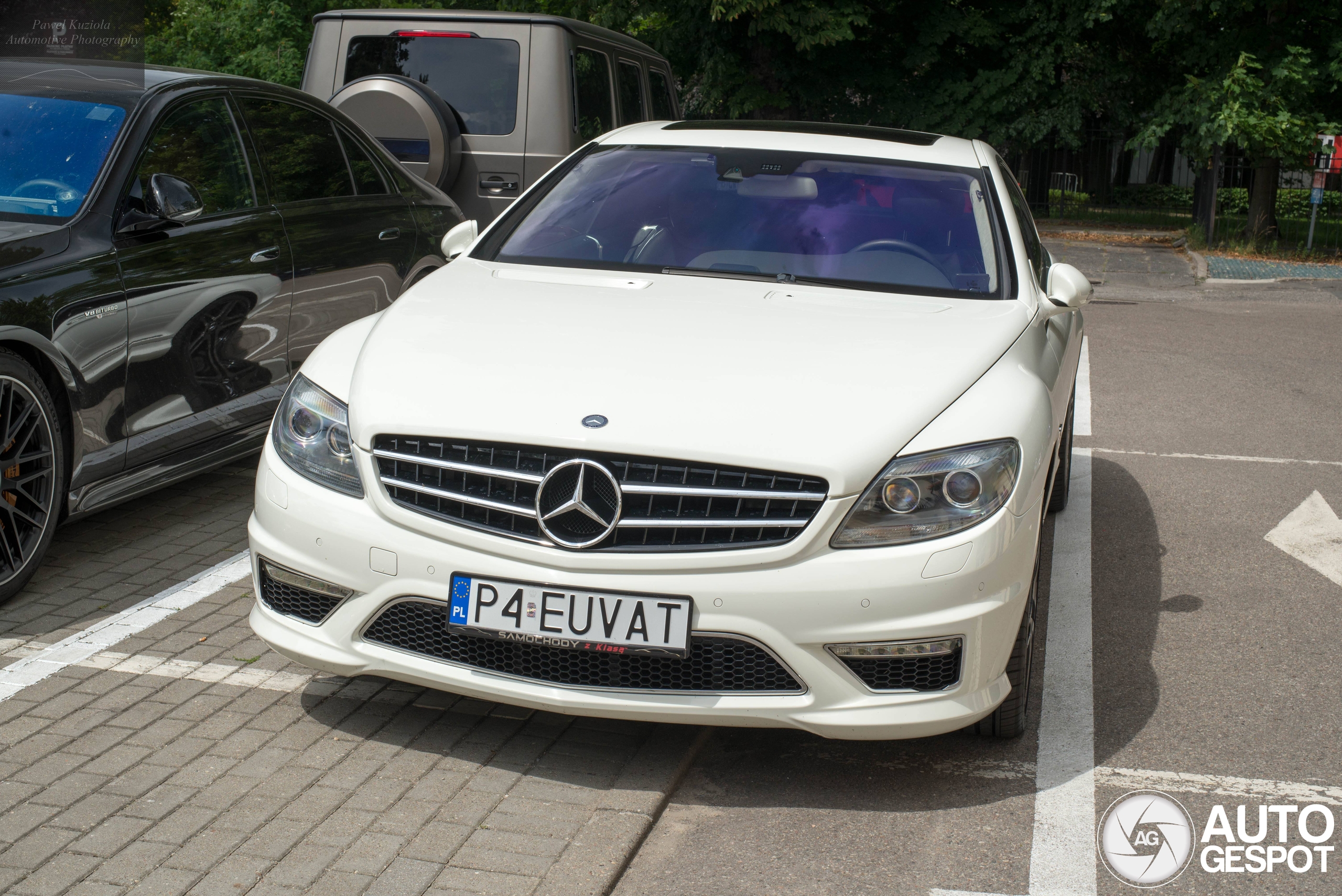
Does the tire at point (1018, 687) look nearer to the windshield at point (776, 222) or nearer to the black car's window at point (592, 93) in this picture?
the windshield at point (776, 222)

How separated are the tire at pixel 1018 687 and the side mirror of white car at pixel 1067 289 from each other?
104 centimetres

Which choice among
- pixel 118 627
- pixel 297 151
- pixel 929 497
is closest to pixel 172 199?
pixel 297 151

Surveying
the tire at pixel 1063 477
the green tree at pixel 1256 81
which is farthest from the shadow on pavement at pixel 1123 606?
the green tree at pixel 1256 81

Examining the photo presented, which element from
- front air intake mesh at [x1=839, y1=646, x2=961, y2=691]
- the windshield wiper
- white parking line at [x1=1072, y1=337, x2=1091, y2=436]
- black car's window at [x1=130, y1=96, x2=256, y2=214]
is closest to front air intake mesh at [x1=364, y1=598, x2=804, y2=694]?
front air intake mesh at [x1=839, y1=646, x2=961, y2=691]

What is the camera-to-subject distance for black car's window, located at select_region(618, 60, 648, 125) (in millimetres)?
9844

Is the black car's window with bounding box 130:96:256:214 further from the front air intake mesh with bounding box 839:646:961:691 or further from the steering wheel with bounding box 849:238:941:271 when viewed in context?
the front air intake mesh with bounding box 839:646:961:691

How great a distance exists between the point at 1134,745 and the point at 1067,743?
0.19 meters

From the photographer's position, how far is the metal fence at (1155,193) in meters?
21.9

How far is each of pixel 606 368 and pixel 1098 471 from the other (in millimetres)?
4235

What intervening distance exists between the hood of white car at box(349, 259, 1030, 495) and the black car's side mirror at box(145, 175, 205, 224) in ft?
4.17

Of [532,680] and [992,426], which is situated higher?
[992,426]

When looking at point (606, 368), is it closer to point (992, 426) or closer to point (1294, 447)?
point (992, 426)

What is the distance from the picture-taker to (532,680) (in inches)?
127

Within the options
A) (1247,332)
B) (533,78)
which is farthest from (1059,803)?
(1247,332)
